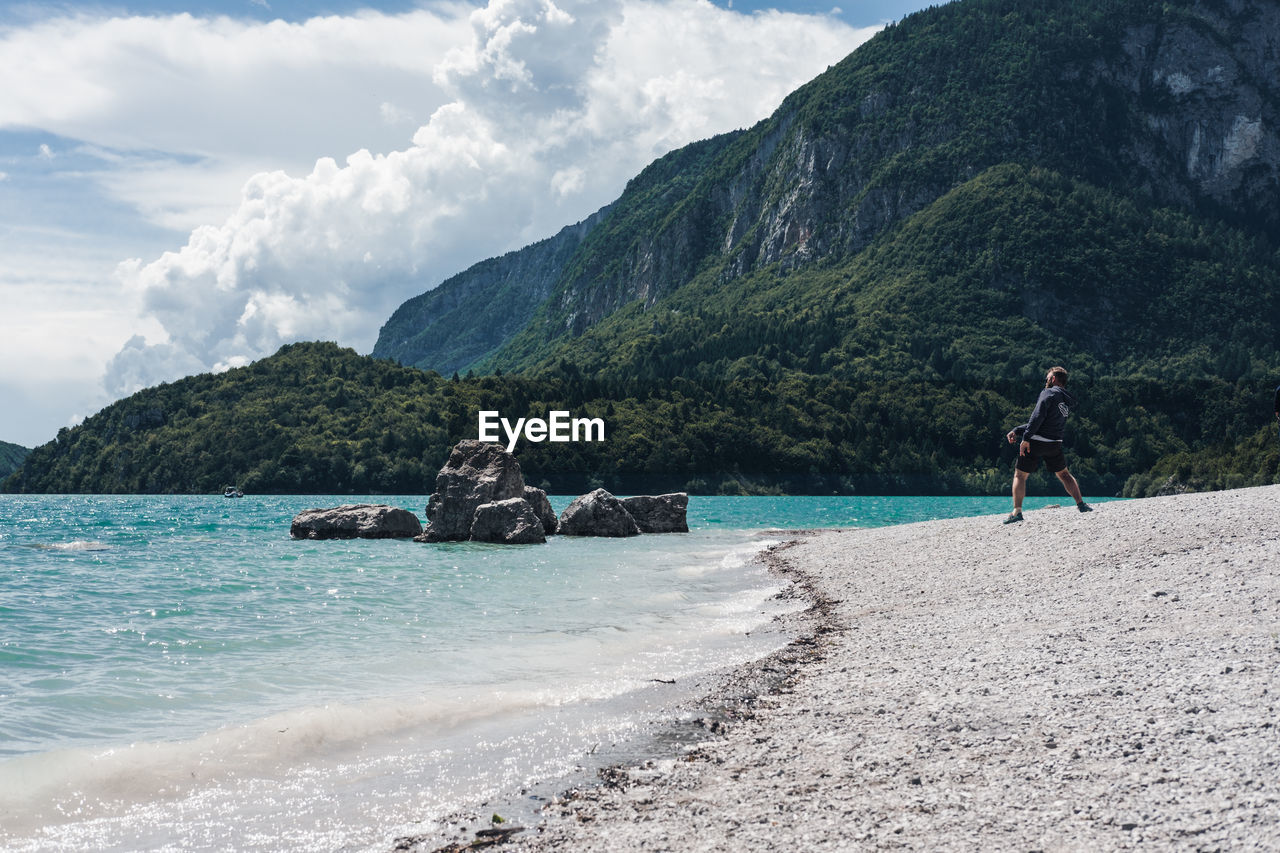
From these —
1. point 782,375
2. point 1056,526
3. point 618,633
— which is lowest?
point 618,633

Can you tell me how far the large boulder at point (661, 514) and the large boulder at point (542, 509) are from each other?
14.8ft

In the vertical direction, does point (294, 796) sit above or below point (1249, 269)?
below

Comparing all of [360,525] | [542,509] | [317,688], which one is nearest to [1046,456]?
[317,688]

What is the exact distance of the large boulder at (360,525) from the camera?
1735 inches

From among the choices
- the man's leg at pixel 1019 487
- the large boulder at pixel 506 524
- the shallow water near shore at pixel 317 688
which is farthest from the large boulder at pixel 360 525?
the man's leg at pixel 1019 487

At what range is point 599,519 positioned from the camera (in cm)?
4531

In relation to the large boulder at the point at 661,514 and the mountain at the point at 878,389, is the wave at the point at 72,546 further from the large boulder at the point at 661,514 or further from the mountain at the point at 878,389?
the mountain at the point at 878,389

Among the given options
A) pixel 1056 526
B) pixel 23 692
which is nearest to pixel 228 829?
pixel 23 692

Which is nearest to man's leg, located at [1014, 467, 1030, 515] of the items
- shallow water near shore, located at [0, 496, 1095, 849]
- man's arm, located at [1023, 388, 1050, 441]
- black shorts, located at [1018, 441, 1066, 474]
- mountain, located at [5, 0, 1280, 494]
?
black shorts, located at [1018, 441, 1066, 474]

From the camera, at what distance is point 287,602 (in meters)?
20.3

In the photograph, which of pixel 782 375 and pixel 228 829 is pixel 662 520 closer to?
pixel 228 829

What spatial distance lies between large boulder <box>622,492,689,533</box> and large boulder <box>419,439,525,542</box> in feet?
23.6

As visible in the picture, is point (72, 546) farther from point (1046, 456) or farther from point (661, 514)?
point (1046, 456)

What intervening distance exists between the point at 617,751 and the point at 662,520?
40.1 m
